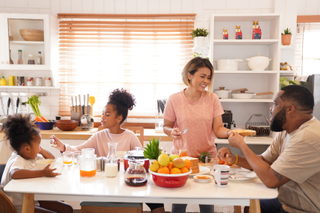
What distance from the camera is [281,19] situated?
128 inches

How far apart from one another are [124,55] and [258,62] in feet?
5.34

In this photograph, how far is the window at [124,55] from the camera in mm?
3502

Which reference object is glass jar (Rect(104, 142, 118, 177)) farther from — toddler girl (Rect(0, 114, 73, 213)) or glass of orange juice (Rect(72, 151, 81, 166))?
toddler girl (Rect(0, 114, 73, 213))

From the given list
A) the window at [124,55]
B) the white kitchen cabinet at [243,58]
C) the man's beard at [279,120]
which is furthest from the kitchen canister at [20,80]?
the man's beard at [279,120]

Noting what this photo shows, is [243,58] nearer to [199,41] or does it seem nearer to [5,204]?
[199,41]

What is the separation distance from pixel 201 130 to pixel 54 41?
92.1 inches

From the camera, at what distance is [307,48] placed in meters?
3.64

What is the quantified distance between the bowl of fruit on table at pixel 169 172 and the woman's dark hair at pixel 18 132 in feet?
2.78

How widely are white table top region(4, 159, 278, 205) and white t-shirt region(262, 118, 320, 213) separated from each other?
148 millimetres

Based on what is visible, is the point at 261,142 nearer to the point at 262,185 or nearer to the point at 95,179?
the point at 262,185

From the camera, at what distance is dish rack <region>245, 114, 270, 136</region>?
3074 millimetres

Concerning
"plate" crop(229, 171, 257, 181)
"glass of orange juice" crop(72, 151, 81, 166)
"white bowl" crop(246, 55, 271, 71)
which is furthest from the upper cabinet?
"plate" crop(229, 171, 257, 181)

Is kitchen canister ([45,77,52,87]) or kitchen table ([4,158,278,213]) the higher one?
kitchen canister ([45,77,52,87])

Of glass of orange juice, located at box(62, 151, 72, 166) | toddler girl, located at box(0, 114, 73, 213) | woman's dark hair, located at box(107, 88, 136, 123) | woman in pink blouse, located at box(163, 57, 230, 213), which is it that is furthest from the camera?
woman's dark hair, located at box(107, 88, 136, 123)
